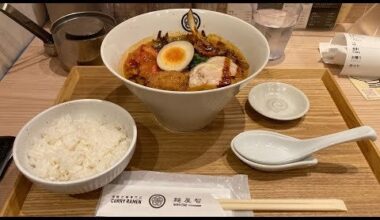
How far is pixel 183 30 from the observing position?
970mm

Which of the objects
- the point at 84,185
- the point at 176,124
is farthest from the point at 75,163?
the point at 176,124

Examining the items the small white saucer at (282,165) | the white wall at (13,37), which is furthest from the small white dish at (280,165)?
the white wall at (13,37)

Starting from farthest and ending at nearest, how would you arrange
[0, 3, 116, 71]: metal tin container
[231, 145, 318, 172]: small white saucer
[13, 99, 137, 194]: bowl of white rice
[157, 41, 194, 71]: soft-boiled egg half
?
[0, 3, 116, 71]: metal tin container
[157, 41, 194, 71]: soft-boiled egg half
[231, 145, 318, 172]: small white saucer
[13, 99, 137, 194]: bowl of white rice

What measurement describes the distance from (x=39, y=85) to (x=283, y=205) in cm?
93

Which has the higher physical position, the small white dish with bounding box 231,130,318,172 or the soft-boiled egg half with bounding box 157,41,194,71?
the soft-boiled egg half with bounding box 157,41,194,71

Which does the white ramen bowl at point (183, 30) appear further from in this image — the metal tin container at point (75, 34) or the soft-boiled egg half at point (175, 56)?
the metal tin container at point (75, 34)

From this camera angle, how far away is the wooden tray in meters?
0.72

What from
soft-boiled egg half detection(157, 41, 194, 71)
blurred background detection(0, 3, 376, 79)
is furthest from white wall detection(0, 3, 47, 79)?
soft-boiled egg half detection(157, 41, 194, 71)

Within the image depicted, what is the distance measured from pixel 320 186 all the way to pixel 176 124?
16.2 inches

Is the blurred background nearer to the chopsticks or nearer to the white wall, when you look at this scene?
the white wall

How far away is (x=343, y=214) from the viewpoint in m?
0.71

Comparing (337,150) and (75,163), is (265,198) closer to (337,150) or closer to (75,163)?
(337,150)

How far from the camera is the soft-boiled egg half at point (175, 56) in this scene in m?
0.88

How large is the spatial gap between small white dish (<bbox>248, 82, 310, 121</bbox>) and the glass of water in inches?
12.2
